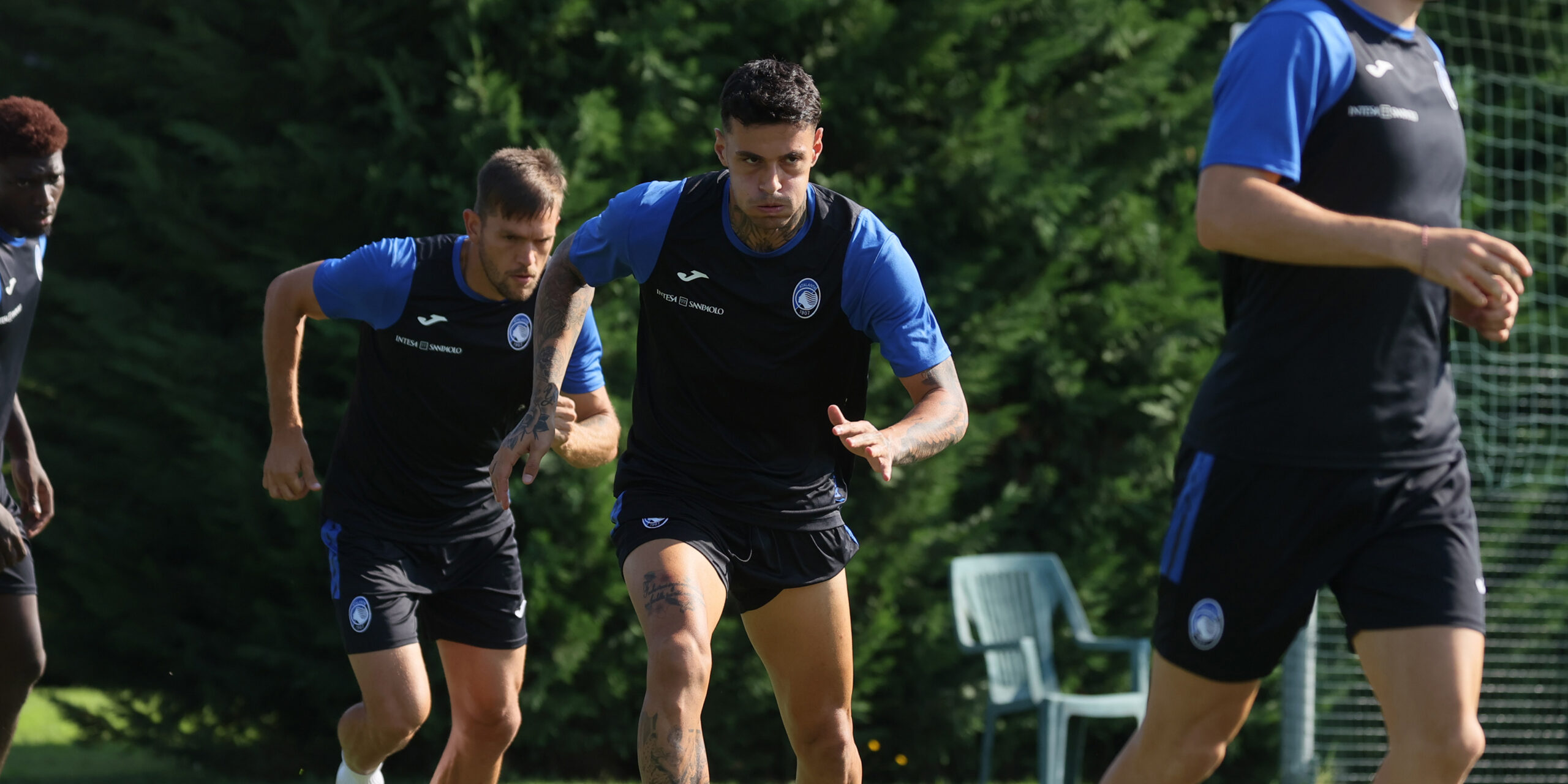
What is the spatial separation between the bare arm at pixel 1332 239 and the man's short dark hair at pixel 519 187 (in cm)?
220

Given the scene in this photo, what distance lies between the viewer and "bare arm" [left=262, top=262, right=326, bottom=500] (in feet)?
15.6

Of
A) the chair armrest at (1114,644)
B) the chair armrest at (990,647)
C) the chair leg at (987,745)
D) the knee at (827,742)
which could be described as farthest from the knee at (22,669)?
the chair armrest at (1114,644)

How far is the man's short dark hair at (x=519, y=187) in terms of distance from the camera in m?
4.51

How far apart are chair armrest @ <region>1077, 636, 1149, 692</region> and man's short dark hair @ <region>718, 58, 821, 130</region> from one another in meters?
4.74

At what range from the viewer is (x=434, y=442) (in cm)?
474

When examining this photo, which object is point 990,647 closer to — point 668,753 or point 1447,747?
point 668,753

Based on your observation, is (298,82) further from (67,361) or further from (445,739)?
(445,739)

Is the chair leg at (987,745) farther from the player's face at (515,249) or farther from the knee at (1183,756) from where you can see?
the knee at (1183,756)

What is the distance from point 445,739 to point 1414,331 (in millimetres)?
5880

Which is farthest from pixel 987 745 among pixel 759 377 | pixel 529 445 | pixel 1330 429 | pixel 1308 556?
pixel 1330 429

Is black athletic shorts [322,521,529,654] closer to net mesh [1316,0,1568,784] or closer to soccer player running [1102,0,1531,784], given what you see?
soccer player running [1102,0,1531,784]

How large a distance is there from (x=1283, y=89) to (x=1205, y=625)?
43.6 inches

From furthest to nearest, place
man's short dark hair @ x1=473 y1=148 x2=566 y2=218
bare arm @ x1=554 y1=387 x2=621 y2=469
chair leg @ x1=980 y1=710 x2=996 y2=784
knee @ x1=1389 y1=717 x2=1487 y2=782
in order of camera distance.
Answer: chair leg @ x1=980 y1=710 x2=996 y2=784, man's short dark hair @ x1=473 y1=148 x2=566 y2=218, bare arm @ x1=554 y1=387 x2=621 y2=469, knee @ x1=1389 y1=717 x2=1487 y2=782

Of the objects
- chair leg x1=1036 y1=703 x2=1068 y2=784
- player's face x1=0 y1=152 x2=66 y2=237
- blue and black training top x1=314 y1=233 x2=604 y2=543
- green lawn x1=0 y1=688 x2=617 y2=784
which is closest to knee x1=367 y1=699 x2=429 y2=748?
blue and black training top x1=314 y1=233 x2=604 y2=543
